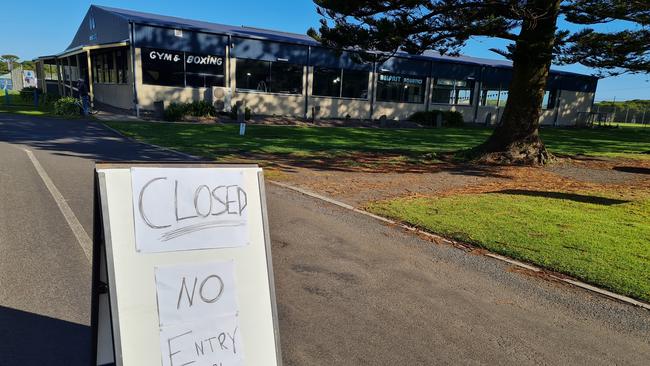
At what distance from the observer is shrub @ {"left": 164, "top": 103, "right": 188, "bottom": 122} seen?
21312mm

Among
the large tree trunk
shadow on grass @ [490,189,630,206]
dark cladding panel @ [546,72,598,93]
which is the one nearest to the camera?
shadow on grass @ [490,189,630,206]

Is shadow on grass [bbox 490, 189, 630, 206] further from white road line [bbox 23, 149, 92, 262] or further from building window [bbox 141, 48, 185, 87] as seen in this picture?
building window [bbox 141, 48, 185, 87]

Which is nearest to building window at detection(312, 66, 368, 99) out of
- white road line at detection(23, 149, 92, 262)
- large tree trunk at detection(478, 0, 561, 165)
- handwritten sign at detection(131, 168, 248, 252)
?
large tree trunk at detection(478, 0, 561, 165)

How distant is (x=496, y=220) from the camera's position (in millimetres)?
6676

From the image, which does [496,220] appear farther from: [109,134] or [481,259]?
[109,134]

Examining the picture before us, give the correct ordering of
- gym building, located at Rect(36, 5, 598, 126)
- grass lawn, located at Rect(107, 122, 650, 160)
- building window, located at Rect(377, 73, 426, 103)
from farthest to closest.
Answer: building window, located at Rect(377, 73, 426, 103) → gym building, located at Rect(36, 5, 598, 126) → grass lawn, located at Rect(107, 122, 650, 160)

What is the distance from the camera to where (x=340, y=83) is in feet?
95.5

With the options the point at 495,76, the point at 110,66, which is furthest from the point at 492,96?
the point at 110,66

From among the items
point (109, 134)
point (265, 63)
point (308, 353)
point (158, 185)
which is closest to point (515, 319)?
point (308, 353)

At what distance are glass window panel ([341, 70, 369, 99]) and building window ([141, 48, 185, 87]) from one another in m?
10.5

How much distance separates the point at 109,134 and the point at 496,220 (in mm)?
13656

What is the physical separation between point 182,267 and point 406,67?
3080 centimetres

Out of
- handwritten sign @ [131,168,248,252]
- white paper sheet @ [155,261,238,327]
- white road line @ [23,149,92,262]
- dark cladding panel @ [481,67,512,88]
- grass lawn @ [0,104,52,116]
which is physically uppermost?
dark cladding panel @ [481,67,512,88]

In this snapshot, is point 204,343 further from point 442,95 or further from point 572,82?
point 572,82
